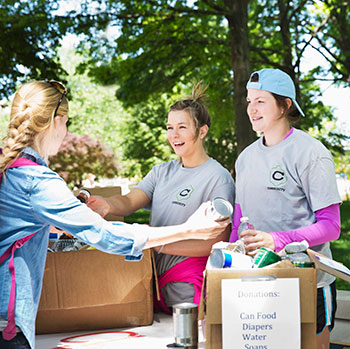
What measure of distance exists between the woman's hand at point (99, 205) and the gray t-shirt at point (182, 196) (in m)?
0.27

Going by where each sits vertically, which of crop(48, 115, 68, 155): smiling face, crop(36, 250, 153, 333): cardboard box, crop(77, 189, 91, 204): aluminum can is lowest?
crop(36, 250, 153, 333): cardboard box

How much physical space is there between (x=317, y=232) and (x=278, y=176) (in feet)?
1.10

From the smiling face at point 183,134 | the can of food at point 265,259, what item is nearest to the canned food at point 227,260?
the can of food at point 265,259

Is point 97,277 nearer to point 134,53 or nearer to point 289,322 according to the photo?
point 289,322

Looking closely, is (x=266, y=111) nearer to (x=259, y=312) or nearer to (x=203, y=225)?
(x=203, y=225)

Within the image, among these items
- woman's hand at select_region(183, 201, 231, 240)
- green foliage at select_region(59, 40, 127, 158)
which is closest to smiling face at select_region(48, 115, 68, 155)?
woman's hand at select_region(183, 201, 231, 240)

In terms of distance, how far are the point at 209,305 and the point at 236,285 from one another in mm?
114

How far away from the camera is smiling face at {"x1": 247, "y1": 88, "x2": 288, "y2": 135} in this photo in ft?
A: 8.46

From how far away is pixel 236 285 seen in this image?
1787mm

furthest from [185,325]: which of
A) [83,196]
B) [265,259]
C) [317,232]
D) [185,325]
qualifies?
[83,196]

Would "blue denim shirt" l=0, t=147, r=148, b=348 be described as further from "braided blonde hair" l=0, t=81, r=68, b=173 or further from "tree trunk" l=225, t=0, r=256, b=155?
"tree trunk" l=225, t=0, r=256, b=155

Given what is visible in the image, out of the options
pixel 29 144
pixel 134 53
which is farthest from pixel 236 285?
pixel 134 53

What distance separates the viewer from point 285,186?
8.07 ft

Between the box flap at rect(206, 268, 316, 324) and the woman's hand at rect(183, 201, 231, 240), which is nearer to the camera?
the box flap at rect(206, 268, 316, 324)
